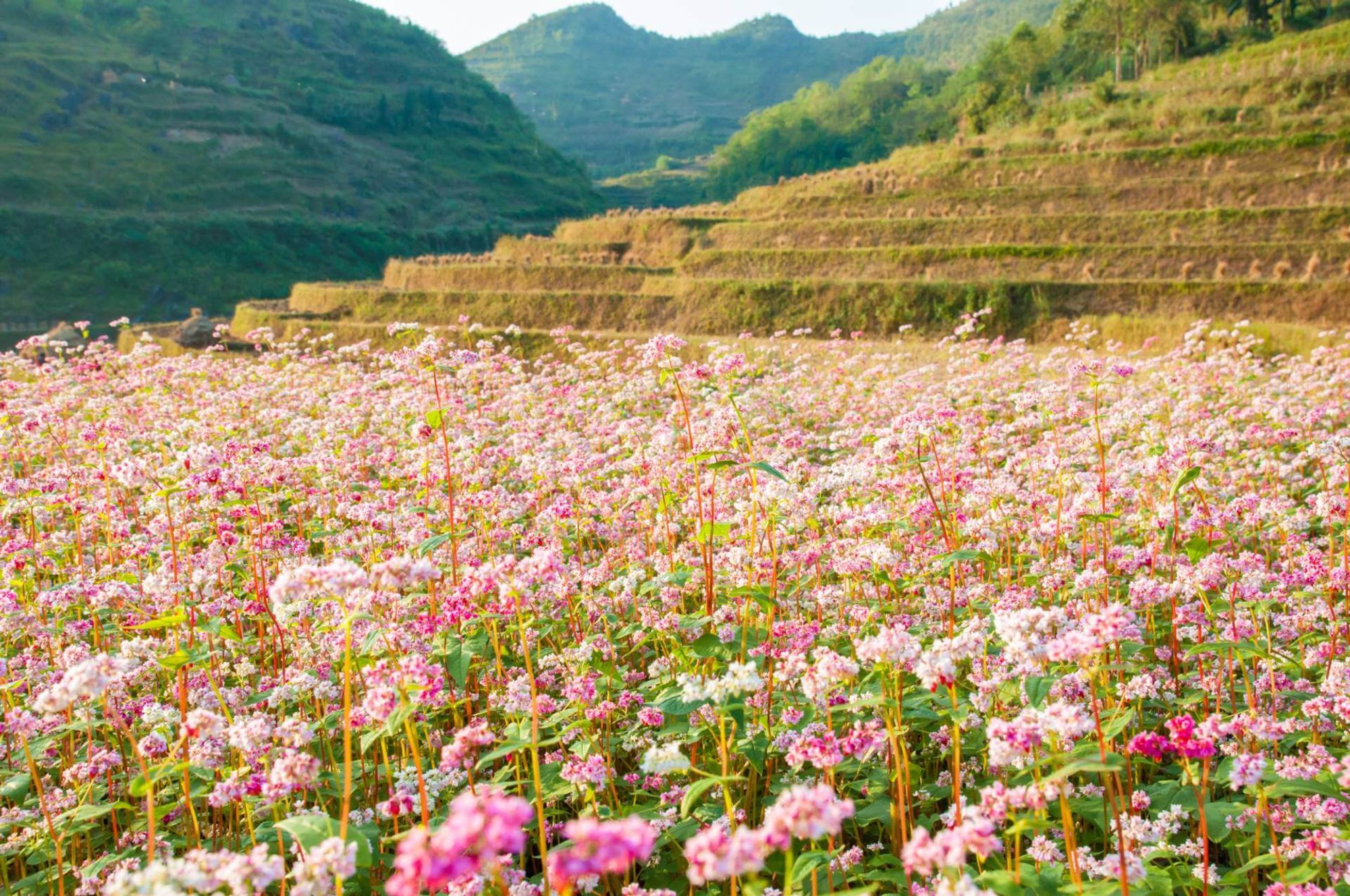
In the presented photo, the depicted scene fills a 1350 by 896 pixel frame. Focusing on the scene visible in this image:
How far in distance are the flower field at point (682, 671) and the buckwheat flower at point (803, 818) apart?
0.03ft

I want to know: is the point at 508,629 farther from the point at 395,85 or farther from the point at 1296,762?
the point at 395,85

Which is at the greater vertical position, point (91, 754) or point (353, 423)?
point (353, 423)

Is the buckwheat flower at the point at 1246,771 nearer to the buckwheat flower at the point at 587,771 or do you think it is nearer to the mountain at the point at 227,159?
the buckwheat flower at the point at 587,771

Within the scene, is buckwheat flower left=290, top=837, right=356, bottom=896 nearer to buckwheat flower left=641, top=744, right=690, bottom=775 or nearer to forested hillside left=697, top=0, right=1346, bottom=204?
buckwheat flower left=641, top=744, right=690, bottom=775

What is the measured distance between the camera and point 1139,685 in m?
3.73

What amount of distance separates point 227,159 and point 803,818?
10723cm

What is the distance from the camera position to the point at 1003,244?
27.2 metres

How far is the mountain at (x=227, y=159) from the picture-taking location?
66562mm

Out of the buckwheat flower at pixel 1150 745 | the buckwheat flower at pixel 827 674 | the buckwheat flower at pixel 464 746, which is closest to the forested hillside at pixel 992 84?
the buckwheat flower at pixel 1150 745

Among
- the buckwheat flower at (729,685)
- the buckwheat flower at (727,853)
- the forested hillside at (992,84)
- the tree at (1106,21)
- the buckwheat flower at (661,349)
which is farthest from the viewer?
the tree at (1106,21)

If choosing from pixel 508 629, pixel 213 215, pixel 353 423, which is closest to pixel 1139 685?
pixel 508 629

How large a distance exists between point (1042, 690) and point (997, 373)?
11.1 m

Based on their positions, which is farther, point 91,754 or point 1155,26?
point 1155,26

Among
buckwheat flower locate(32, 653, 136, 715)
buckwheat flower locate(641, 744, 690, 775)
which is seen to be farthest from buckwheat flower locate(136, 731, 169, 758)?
buckwheat flower locate(641, 744, 690, 775)
